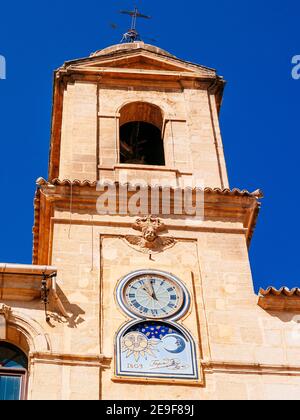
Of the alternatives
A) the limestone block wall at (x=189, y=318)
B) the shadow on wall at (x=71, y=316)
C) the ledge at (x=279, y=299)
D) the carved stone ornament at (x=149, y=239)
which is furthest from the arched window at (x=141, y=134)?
the shadow on wall at (x=71, y=316)

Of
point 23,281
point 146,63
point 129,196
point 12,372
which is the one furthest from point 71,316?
point 146,63

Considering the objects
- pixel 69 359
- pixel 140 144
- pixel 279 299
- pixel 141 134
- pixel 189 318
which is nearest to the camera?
pixel 69 359

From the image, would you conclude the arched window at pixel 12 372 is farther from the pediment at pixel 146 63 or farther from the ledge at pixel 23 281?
the pediment at pixel 146 63

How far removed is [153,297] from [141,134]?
7.20m

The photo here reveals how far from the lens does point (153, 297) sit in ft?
64.5

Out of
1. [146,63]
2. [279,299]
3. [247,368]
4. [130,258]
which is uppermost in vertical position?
[146,63]

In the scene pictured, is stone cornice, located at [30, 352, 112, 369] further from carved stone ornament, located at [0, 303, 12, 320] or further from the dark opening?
the dark opening

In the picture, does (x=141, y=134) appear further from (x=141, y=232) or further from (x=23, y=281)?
(x=23, y=281)

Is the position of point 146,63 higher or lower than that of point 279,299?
higher

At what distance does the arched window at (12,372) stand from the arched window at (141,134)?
295 inches

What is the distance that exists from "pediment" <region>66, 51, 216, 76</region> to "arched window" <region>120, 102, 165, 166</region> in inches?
45.6

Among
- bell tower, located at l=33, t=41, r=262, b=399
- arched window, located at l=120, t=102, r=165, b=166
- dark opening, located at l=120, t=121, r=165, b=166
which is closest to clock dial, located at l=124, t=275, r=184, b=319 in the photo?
bell tower, located at l=33, t=41, r=262, b=399

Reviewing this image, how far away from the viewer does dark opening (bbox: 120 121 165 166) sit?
25.5 meters
